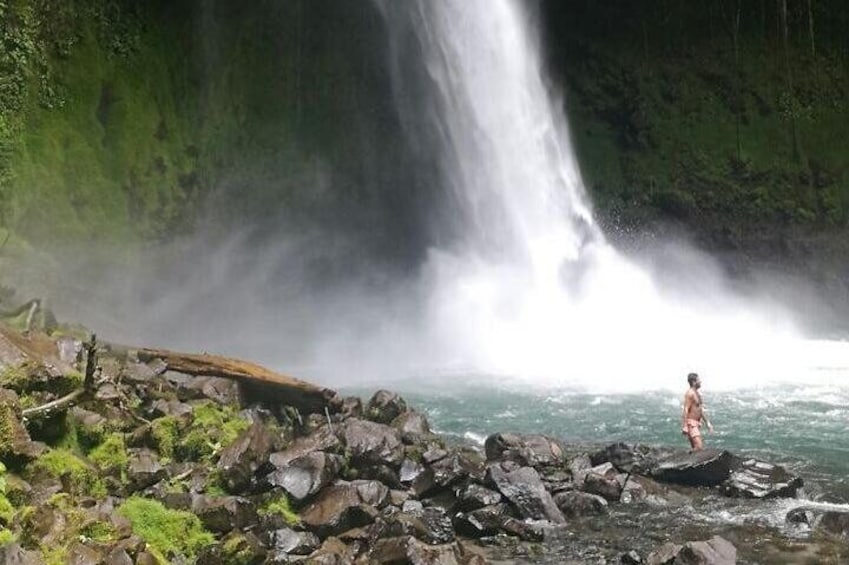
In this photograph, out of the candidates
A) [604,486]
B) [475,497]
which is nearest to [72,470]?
[475,497]

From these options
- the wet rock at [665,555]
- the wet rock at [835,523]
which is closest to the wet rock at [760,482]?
the wet rock at [835,523]

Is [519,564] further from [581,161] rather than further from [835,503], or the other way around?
[581,161]

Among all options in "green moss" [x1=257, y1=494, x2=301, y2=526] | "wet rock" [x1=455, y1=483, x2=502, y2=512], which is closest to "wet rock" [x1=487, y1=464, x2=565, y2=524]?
"wet rock" [x1=455, y1=483, x2=502, y2=512]

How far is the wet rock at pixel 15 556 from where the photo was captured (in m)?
4.80

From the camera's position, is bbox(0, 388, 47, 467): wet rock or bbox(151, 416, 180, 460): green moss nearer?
bbox(0, 388, 47, 467): wet rock

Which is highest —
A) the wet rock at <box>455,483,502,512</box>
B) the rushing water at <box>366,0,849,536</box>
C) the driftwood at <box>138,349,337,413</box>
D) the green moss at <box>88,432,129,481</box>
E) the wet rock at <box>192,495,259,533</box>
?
the rushing water at <box>366,0,849,536</box>

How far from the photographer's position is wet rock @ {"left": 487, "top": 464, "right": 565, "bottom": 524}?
8.98m

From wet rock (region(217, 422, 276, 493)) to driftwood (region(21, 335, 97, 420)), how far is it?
1574 mm

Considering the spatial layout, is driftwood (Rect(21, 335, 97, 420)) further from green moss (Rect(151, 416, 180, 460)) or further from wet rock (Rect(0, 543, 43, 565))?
wet rock (Rect(0, 543, 43, 565))

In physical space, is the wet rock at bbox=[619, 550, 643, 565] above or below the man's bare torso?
below

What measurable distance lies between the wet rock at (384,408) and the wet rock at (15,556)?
23.0 feet

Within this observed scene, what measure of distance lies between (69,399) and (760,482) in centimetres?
816

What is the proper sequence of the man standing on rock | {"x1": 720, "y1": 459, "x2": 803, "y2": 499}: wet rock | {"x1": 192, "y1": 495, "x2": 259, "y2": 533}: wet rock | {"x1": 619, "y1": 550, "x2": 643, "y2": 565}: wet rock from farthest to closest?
the man standing on rock → {"x1": 720, "y1": 459, "x2": 803, "y2": 499}: wet rock → {"x1": 619, "y1": 550, "x2": 643, "y2": 565}: wet rock → {"x1": 192, "y1": 495, "x2": 259, "y2": 533}: wet rock

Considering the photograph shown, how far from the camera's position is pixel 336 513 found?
802 centimetres
